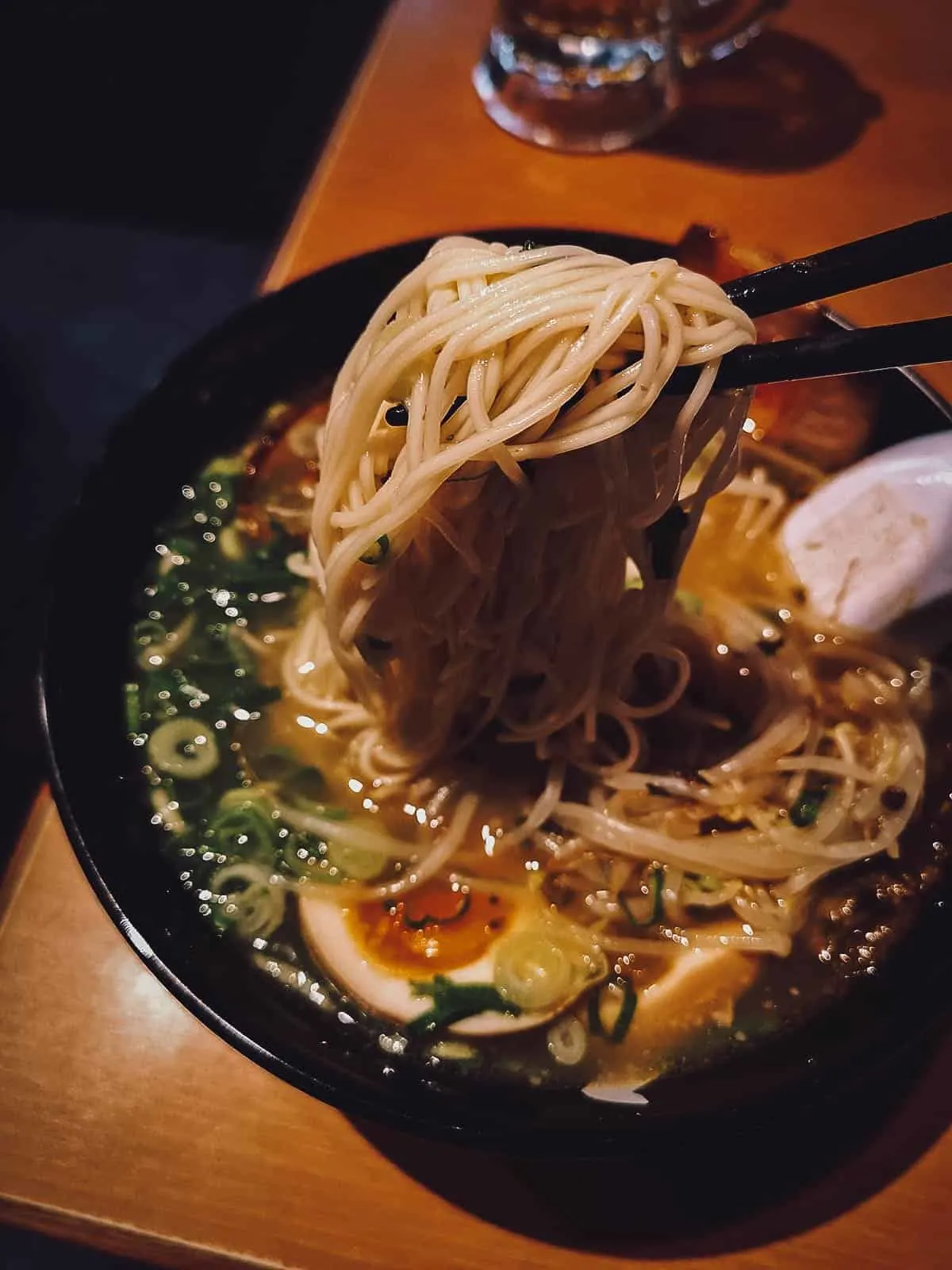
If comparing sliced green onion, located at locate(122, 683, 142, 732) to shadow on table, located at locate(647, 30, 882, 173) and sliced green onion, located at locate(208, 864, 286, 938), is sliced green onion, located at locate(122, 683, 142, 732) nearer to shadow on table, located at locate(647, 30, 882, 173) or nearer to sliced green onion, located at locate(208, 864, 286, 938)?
sliced green onion, located at locate(208, 864, 286, 938)

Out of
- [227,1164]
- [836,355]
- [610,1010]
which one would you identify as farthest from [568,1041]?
[836,355]

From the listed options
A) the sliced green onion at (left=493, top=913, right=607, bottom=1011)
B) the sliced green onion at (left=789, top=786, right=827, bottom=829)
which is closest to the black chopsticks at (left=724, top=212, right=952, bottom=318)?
the sliced green onion at (left=789, top=786, right=827, bottom=829)

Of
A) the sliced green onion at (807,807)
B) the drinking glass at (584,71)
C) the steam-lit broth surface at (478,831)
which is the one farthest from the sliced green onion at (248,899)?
the drinking glass at (584,71)

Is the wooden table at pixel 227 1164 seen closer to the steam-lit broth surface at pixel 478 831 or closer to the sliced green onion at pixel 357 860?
the steam-lit broth surface at pixel 478 831

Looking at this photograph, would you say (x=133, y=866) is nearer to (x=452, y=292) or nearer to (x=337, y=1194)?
(x=337, y=1194)

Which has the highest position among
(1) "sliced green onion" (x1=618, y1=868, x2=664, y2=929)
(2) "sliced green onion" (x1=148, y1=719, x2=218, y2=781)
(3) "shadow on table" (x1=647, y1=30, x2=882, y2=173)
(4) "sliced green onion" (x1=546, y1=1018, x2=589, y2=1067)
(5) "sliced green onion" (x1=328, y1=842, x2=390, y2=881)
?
(3) "shadow on table" (x1=647, y1=30, x2=882, y2=173)

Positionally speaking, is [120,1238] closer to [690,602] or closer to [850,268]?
[690,602]
